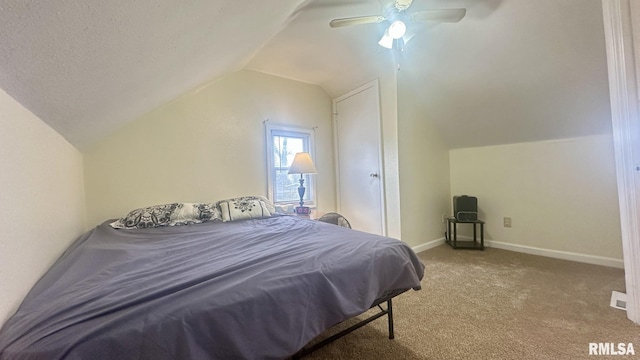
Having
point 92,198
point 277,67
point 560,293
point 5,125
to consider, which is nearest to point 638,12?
point 560,293

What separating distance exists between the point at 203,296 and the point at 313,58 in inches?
111

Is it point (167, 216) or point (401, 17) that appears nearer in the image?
point (401, 17)

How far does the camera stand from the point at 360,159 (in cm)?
340

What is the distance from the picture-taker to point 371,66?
297 cm

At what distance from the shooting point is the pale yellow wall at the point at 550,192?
2.46m

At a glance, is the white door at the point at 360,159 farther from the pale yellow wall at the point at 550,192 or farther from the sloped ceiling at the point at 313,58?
the pale yellow wall at the point at 550,192

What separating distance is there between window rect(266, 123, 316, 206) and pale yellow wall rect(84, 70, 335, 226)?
0.10m

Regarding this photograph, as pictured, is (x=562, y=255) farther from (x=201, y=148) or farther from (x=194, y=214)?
(x=201, y=148)

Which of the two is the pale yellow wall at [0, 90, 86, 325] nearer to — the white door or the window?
the window

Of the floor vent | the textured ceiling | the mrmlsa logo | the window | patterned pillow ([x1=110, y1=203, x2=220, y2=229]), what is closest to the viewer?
the textured ceiling

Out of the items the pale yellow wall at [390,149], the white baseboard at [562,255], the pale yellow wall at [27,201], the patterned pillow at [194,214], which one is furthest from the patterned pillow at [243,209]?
the white baseboard at [562,255]

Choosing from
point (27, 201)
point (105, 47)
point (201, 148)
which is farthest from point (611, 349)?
point (201, 148)

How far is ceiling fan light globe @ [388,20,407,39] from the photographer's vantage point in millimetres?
1750

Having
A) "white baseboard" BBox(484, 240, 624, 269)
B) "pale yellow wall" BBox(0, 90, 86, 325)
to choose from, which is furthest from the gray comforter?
"white baseboard" BBox(484, 240, 624, 269)
